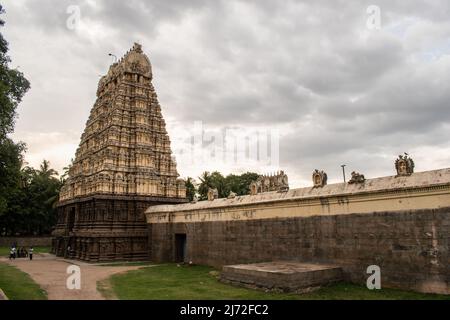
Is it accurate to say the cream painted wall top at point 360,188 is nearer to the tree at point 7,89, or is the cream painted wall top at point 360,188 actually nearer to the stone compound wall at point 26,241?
the tree at point 7,89

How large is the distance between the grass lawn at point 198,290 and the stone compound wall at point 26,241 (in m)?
39.7

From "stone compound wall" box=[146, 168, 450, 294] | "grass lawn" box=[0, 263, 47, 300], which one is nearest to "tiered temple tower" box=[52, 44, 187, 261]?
"stone compound wall" box=[146, 168, 450, 294]

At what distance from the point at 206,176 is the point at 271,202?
39.5m

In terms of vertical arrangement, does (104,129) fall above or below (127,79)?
below

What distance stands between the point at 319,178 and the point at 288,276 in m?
5.39

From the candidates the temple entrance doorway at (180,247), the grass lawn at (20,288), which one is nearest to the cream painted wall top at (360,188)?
the temple entrance doorway at (180,247)

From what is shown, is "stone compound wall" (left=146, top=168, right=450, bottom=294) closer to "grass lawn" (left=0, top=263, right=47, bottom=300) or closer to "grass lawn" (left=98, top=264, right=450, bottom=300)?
"grass lawn" (left=98, top=264, right=450, bottom=300)

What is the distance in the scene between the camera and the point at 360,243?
47.8 feet

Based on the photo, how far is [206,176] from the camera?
57.7 meters

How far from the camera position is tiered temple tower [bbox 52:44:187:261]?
30781mm

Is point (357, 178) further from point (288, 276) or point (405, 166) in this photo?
point (288, 276)
